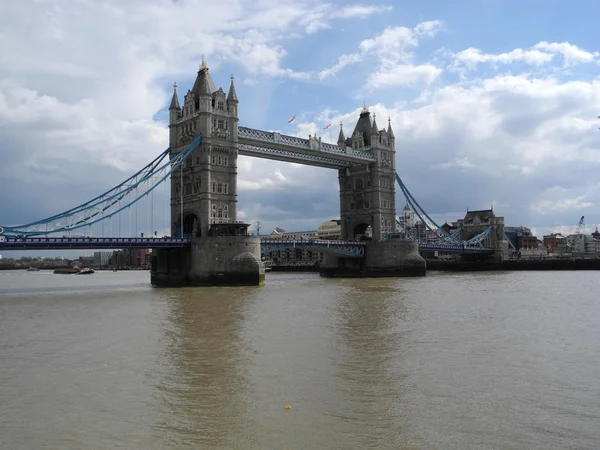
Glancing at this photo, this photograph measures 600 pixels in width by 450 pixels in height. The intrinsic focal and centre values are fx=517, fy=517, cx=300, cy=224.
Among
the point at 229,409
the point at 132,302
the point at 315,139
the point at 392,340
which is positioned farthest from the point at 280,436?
the point at 315,139

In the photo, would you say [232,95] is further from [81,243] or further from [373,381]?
[373,381]

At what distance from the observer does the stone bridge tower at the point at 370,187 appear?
84500 mm

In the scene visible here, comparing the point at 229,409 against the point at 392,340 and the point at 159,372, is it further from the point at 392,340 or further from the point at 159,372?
the point at 392,340

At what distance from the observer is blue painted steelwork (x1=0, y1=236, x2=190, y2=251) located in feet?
153

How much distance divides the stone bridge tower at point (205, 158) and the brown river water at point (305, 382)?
3341 centimetres

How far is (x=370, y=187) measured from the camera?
3356 inches

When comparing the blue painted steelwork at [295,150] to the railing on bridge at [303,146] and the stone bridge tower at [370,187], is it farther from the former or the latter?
the stone bridge tower at [370,187]

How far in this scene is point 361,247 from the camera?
77.9 metres

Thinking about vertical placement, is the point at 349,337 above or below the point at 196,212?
below

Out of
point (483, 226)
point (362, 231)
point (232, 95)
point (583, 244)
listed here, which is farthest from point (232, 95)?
point (583, 244)

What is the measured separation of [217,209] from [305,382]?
1881 inches

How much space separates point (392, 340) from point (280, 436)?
10.7 metres

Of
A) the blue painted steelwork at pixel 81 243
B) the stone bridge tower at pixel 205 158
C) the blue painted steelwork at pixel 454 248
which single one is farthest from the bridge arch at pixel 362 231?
the blue painted steelwork at pixel 81 243

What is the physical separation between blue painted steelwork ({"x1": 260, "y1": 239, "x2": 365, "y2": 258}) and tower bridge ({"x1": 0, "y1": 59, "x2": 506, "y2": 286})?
158 millimetres
